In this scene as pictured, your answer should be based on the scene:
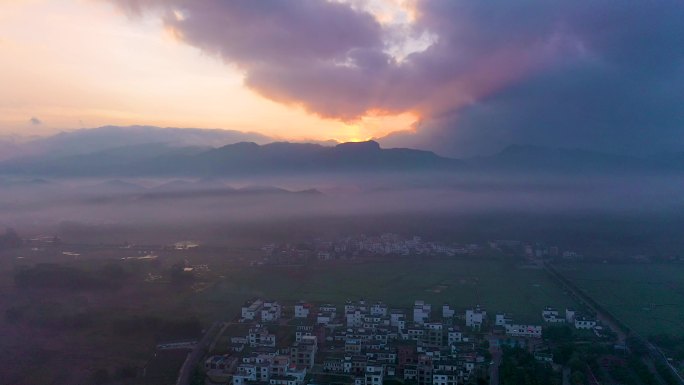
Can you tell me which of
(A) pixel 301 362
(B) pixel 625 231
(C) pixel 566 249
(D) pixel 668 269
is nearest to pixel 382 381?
(A) pixel 301 362

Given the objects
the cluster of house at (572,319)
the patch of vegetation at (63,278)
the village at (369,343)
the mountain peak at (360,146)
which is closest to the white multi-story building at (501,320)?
the village at (369,343)

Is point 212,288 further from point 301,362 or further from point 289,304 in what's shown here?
point 301,362

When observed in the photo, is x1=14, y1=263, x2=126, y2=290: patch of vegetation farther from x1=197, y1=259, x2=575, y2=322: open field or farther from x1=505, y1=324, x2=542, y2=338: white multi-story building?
x1=505, y1=324, x2=542, y2=338: white multi-story building

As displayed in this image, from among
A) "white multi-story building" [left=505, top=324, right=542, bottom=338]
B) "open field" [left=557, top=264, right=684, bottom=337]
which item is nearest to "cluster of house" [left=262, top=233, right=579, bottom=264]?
"open field" [left=557, top=264, right=684, bottom=337]

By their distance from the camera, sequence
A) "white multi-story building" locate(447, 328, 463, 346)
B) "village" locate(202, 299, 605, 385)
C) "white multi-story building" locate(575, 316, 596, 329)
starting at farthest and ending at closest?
1. "white multi-story building" locate(575, 316, 596, 329)
2. "white multi-story building" locate(447, 328, 463, 346)
3. "village" locate(202, 299, 605, 385)

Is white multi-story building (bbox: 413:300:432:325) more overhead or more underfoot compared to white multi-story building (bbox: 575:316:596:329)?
more overhead

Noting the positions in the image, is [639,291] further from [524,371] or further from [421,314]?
[524,371]
